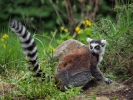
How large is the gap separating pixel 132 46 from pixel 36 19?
25.8ft

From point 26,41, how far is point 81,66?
963 millimetres

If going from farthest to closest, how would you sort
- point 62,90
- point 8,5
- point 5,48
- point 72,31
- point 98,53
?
point 8,5, point 72,31, point 5,48, point 98,53, point 62,90

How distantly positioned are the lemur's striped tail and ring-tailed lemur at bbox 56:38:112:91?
0.33 meters

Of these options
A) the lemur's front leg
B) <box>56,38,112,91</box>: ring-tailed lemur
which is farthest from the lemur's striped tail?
the lemur's front leg

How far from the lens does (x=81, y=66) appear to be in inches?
228

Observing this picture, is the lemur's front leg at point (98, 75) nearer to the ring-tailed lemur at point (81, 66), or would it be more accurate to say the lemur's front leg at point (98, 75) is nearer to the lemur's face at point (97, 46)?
the ring-tailed lemur at point (81, 66)

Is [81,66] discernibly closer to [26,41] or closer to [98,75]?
[98,75]

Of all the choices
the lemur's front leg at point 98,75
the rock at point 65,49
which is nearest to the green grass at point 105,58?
the rock at point 65,49

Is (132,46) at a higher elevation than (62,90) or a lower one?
higher

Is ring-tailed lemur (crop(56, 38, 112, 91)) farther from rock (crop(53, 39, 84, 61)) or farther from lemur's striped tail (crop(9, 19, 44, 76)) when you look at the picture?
rock (crop(53, 39, 84, 61))

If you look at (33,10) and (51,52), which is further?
(33,10)

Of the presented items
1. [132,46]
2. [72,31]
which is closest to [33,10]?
[72,31]

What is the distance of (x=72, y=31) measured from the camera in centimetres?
1260

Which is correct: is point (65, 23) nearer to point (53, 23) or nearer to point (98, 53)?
point (53, 23)
